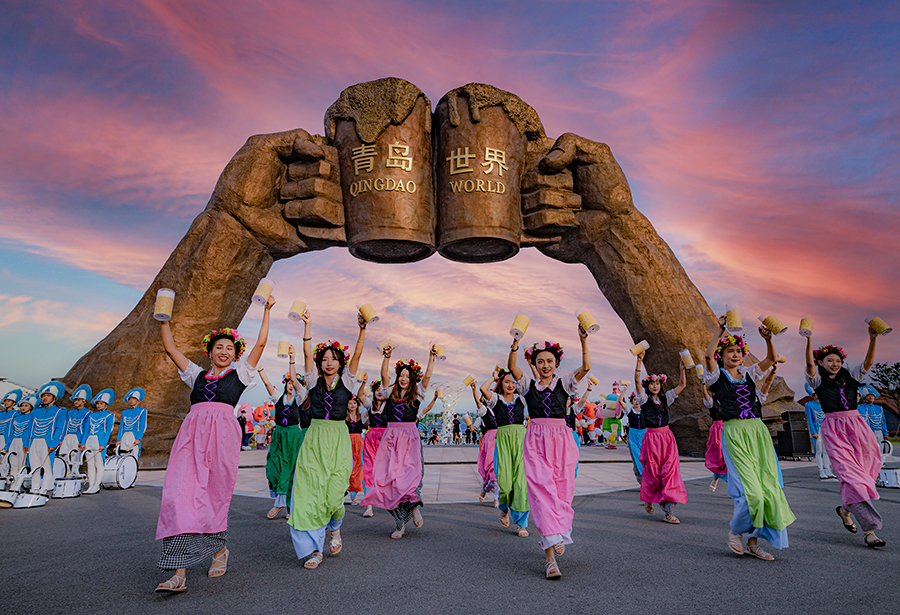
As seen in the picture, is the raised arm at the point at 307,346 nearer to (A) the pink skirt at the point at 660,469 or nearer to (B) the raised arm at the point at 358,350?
(B) the raised arm at the point at 358,350

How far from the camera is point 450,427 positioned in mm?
30969

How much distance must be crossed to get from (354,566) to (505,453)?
2.62 metres

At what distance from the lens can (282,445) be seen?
268 inches

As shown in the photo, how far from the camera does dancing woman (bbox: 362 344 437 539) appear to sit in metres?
5.61

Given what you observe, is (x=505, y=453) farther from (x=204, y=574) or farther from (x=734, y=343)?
(x=204, y=574)

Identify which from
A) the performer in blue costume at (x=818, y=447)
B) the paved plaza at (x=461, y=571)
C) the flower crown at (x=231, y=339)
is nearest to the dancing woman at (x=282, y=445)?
the paved plaza at (x=461, y=571)

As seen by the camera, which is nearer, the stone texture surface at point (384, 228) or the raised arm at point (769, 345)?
the raised arm at point (769, 345)

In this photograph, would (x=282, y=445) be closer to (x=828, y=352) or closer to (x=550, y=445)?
(x=550, y=445)

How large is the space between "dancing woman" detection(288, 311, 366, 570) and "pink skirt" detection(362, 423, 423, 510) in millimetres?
973

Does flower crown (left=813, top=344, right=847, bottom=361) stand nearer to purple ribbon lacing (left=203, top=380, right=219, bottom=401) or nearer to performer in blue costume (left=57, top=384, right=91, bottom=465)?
purple ribbon lacing (left=203, top=380, right=219, bottom=401)

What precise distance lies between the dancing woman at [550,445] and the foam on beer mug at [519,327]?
159 millimetres

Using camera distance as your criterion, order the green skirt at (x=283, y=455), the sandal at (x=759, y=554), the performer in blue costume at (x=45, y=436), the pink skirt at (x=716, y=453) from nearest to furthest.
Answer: the sandal at (x=759, y=554) → the green skirt at (x=283, y=455) → the pink skirt at (x=716, y=453) → the performer in blue costume at (x=45, y=436)

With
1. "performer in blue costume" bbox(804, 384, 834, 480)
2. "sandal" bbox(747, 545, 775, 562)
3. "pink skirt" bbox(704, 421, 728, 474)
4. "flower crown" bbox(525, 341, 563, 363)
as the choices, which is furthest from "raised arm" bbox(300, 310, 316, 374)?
"performer in blue costume" bbox(804, 384, 834, 480)

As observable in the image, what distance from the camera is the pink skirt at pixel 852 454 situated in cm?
498
